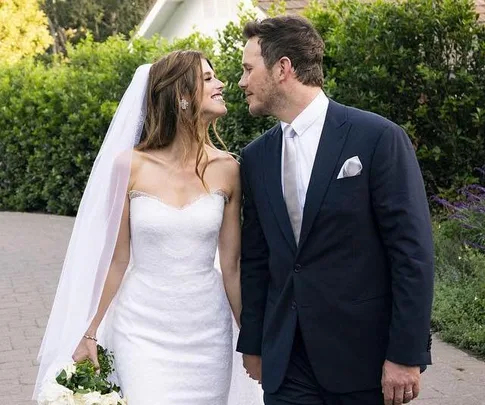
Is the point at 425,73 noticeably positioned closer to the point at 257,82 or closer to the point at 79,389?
the point at 257,82

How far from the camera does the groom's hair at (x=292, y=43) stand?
12.4 ft

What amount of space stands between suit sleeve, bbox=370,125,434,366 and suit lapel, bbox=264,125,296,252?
35 centimetres

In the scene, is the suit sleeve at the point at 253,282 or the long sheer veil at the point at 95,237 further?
the long sheer veil at the point at 95,237

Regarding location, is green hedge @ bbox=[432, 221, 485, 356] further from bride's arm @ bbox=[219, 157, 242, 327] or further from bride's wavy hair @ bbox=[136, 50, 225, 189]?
bride's wavy hair @ bbox=[136, 50, 225, 189]

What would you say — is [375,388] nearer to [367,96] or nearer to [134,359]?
[134,359]

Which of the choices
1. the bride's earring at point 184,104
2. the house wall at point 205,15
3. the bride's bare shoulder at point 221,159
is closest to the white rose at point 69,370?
the bride's bare shoulder at point 221,159

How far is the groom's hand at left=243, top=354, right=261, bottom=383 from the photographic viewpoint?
3.99 meters

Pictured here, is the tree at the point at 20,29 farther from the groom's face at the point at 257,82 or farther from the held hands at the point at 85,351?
the groom's face at the point at 257,82

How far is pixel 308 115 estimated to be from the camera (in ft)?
12.5

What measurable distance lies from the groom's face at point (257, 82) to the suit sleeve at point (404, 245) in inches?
19.3

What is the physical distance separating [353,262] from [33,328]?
18.3ft

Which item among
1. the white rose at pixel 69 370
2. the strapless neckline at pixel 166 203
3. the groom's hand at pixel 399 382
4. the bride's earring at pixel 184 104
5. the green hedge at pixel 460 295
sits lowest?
the green hedge at pixel 460 295

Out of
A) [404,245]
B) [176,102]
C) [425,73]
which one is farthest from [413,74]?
[404,245]

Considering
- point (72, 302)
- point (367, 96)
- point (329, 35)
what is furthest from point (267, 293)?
point (329, 35)
